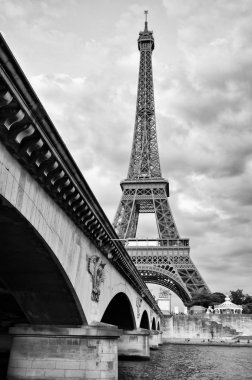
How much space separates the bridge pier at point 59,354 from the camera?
48.1 feet

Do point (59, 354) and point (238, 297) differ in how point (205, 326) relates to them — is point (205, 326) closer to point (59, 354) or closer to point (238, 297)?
point (238, 297)

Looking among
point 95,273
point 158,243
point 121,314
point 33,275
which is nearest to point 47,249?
point 33,275

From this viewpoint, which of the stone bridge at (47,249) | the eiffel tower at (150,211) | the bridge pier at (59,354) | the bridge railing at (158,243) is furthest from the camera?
the bridge railing at (158,243)

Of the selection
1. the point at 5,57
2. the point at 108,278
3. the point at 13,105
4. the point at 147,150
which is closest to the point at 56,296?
the point at 108,278

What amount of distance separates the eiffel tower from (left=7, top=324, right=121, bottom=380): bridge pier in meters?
66.4

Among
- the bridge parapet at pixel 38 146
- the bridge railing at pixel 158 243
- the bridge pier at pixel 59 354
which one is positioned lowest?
the bridge pier at pixel 59 354

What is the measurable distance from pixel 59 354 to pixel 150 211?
88223mm

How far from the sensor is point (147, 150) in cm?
10606

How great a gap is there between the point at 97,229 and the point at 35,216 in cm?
637

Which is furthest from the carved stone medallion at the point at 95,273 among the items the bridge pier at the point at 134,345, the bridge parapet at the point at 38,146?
the bridge pier at the point at 134,345

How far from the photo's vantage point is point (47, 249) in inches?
472

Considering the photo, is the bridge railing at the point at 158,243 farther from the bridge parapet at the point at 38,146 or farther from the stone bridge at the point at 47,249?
the bridge parapet at the point at 38,146

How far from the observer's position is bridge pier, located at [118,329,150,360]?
36344 millimetres

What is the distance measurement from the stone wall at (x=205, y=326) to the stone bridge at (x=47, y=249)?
70537mm
